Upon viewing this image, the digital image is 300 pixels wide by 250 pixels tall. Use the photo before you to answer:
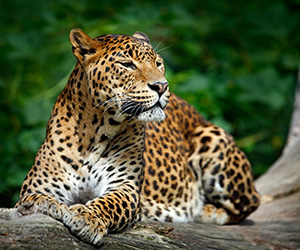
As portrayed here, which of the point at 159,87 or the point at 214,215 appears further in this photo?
A: the point at 214,215

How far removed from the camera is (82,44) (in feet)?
15.1

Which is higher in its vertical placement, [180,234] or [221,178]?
[221,178]

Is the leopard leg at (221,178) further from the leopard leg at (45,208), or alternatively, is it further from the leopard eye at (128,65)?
the leopard leg at (45,208)

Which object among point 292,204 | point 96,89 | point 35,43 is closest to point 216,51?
point 35,43

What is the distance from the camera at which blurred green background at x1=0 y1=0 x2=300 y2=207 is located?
963 cm

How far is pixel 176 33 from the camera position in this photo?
423 inches

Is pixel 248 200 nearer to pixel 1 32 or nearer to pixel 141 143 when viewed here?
pixel 141 143

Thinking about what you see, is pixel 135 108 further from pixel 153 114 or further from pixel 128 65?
pixel 128 65

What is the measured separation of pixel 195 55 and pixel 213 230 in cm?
630

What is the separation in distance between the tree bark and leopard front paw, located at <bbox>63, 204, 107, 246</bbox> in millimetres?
41

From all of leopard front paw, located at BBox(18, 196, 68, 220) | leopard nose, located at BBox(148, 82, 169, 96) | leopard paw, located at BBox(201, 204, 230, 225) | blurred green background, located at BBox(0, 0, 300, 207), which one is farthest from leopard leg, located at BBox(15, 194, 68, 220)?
blurred green background, located at BBox(0, 0, 300, 207)

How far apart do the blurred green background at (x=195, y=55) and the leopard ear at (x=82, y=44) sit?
14.0 ft

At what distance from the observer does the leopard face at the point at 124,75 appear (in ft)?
14.2

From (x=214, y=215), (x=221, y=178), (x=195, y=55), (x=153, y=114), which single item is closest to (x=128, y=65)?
(x=153, y=114)
